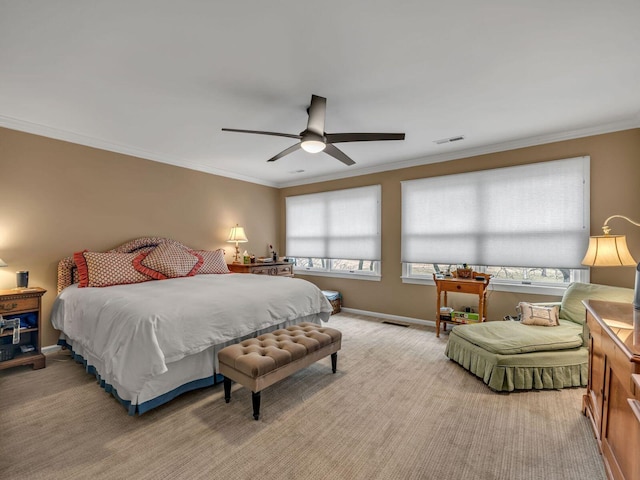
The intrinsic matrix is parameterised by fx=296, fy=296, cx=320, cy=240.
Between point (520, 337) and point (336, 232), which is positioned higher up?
point (336, 232)

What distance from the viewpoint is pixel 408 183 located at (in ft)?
15.8

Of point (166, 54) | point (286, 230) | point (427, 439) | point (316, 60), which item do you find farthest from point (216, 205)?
point (427, 439)

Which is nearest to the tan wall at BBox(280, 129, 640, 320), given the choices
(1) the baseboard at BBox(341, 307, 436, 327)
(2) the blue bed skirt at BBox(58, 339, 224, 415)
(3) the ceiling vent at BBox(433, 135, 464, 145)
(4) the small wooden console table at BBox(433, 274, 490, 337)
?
(1) the baseboard at BBox(341, 307, 436, 327)

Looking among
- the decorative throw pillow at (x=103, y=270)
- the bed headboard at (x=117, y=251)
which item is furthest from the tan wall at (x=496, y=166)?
the decorative throw pillow at (x=103, y=270)

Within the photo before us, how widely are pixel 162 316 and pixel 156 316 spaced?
1.6 inches

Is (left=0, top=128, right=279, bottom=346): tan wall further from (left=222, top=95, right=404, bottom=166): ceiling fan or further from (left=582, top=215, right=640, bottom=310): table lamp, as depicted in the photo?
(left=582, top=215, right=640, bottom=310): table lamp

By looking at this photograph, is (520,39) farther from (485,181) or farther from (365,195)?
(365,195)

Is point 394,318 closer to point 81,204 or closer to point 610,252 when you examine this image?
point 610,252

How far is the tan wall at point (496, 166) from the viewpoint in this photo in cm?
328

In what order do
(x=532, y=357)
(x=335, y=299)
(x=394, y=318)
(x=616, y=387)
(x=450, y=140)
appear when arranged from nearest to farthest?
(x=616, y=387) < (x=532, y=357) < (x=450, y=140) < (x=394, y=318) < (x=335, y=299)

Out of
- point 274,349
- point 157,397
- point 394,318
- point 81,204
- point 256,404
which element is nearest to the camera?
point 256,404

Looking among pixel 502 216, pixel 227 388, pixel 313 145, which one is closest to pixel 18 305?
pixel 227 388

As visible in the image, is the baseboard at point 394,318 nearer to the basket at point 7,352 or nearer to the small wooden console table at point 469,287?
the small wooden console table at point 469,287

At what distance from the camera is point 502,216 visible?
3.99 m
